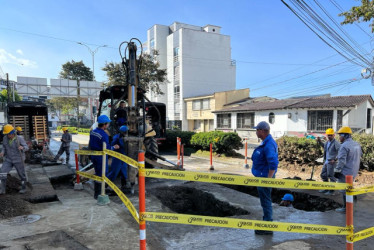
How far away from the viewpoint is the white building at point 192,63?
118 feet

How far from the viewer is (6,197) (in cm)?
473

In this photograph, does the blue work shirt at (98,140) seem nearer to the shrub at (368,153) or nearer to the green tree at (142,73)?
the shrub at (368,153)

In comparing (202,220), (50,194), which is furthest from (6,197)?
(202,220)

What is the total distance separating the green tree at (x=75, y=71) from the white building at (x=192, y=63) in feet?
49.5

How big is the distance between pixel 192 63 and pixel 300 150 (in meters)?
29.0

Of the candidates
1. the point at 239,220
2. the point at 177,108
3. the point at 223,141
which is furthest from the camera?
the point at 177,108

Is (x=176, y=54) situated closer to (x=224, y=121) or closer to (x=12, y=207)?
(x=224, y=121)

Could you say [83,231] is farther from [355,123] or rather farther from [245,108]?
[245,108]

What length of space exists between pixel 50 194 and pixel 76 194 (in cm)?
55

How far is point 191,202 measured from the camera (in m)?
5.91

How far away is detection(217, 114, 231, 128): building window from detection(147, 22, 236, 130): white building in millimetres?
7963

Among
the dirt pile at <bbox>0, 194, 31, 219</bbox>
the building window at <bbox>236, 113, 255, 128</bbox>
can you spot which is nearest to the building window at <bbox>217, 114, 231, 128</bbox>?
the building window at <bbox>236, 113, 255, 128</bbox>

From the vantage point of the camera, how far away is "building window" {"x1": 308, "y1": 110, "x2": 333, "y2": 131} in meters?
18.8

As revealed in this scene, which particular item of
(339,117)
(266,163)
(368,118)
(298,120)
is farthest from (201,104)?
(266,163)
